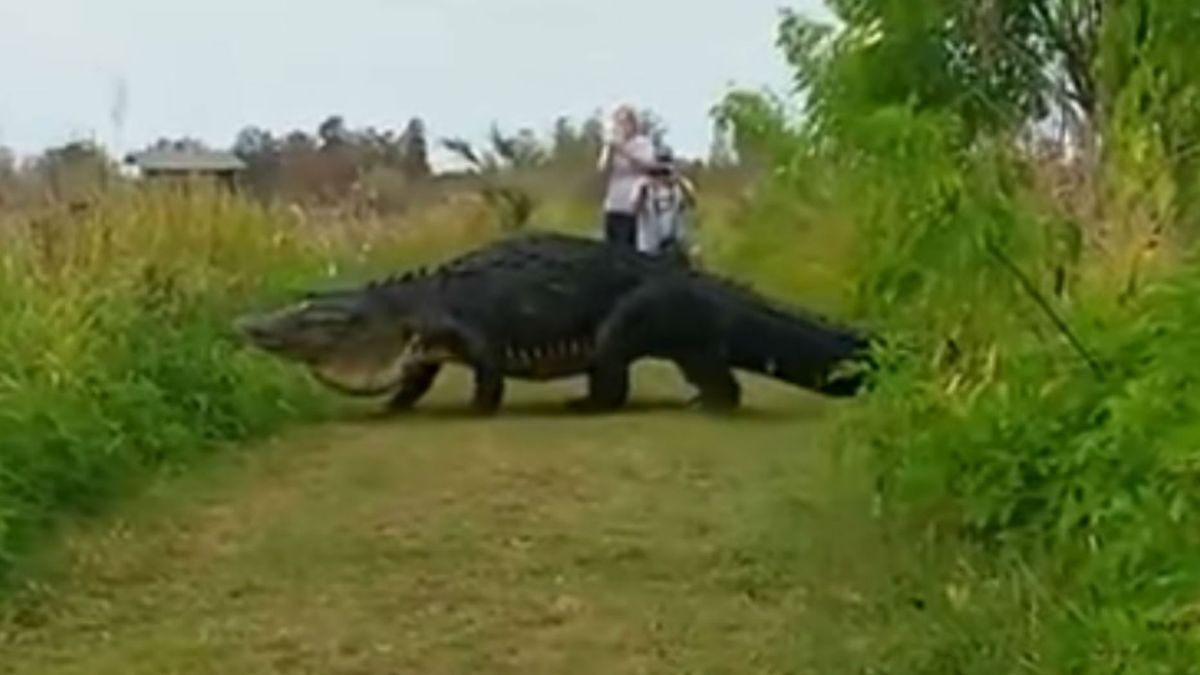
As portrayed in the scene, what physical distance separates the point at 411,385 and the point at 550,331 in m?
0.60

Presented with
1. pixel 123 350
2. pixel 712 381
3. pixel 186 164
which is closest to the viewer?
pixel 123 350

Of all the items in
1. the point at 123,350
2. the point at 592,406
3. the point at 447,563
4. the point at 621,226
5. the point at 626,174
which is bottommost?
the point at 447,563

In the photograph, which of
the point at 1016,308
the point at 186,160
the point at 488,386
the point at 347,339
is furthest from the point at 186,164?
the point at 1016,308

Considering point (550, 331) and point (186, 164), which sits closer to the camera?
point (550, 331)

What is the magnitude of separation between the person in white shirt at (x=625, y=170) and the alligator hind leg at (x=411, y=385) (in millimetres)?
2675

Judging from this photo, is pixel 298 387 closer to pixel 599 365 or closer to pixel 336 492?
pixel 599 365

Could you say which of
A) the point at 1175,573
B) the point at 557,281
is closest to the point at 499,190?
the point at 557,281

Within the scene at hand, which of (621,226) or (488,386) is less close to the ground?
(621,226)

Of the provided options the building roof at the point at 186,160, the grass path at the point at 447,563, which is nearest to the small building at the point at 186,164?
the building roof at the point at 186,160

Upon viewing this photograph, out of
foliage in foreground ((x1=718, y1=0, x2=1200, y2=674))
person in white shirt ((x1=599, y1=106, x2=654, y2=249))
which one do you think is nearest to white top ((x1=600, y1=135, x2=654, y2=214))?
person in white shirt ((x1=599, y1=106, x2=654, y2=249))

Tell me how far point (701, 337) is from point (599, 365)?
424mm

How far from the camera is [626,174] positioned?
44.9ft

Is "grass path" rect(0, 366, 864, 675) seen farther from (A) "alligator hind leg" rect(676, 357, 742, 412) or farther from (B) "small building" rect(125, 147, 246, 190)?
(B) "small building" rect(125, 147, 246, 190)

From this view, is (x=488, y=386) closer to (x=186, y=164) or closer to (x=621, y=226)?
(x=621, y=226)
